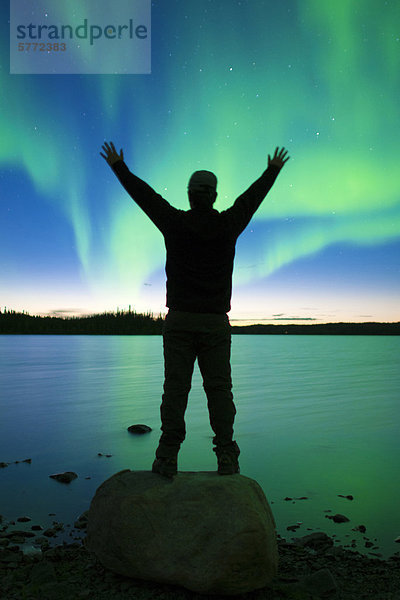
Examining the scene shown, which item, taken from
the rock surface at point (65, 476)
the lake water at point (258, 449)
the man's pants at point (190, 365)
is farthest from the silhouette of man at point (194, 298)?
the rock surface at point (65, 476)

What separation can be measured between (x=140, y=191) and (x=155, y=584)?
14.4ft

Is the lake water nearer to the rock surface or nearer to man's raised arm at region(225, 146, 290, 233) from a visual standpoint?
the rock surface

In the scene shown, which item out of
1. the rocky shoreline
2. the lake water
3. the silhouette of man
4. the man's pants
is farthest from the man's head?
the lake water

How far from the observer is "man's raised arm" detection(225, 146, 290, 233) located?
218 inches

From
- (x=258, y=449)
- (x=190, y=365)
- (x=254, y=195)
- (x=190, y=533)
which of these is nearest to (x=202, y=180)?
(x=254, y=195)

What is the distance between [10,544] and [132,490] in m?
2.24

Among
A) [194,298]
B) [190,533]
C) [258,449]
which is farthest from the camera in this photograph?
[258,449]

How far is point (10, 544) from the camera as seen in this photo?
20.0ft

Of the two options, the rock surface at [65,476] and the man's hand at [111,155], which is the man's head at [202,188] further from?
the rock surface at [65,476]

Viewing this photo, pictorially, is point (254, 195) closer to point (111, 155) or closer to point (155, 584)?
point (111, 155)

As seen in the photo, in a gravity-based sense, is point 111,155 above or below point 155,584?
above

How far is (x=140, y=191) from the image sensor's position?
5.38 meters

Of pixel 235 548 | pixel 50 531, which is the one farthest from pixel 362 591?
pixel 50 531

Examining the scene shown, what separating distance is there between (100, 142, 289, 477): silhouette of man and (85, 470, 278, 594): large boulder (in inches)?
15.5
